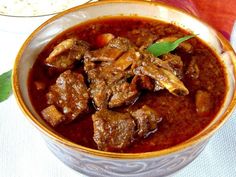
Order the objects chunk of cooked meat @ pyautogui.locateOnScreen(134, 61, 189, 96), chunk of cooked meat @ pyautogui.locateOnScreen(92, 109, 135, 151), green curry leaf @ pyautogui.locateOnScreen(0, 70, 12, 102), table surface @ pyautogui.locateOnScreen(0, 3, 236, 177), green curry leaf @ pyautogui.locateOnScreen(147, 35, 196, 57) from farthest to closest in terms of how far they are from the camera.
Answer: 1. green curry leaf @ pyautogui.locateOnScreen(0, 70, 12, 102)
2. table surface @ pyautogui.locateOnScreen(0, 3, 236, 177)
3. green curry leaf @ pyautogui.locateOnScreen(147, 35, 196, 57)
4. chunk of cooked meat @ pyautogui.locateOnScreen(134, 61, 189, 96)
5. chunk of cooked meat @ pyautogui.locateOnScreen(92, 109, 135, 151)

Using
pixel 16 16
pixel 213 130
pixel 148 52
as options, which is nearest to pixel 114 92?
pixel 148 52

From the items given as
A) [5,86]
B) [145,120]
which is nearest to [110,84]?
[145,120]

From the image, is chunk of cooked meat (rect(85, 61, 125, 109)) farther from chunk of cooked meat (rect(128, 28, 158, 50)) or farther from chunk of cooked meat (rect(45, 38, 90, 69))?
chunk of cooked meat (rect(128, 28, 158, 50))

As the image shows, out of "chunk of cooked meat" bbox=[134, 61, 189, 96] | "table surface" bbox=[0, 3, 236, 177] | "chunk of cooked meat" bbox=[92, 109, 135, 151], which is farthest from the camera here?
"table surface" bbox=[0, 3, 236, 177]

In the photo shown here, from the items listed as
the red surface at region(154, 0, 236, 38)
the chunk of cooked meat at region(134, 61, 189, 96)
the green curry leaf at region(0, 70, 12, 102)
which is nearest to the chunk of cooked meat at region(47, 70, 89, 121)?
the chunk of cooked meat at region(134, 61, 189, 96)

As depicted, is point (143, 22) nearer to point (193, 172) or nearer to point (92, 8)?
point (92, 8)

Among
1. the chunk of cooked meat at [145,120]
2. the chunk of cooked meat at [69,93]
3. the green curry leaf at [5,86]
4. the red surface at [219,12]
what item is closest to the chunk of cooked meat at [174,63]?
the chunk of cooked meat at [145,120]

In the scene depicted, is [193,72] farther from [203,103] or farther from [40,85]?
[40,85]
